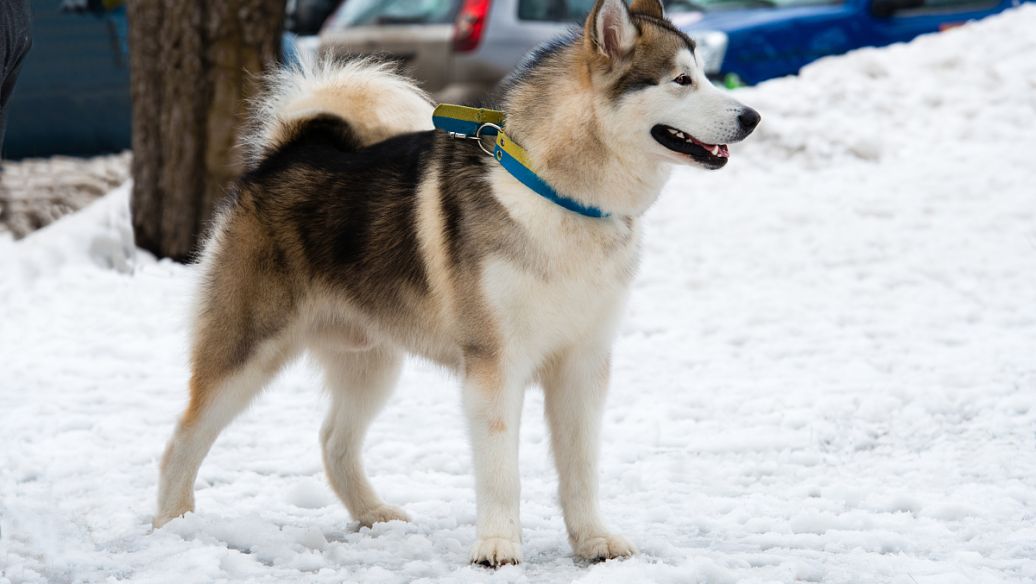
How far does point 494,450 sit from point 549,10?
686cm

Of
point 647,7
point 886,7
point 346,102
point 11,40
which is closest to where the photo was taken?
point 11,40

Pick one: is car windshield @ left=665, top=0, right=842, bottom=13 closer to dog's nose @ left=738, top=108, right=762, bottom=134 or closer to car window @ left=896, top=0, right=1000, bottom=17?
car window @ left=896, top=0, right=1000, bottom=17

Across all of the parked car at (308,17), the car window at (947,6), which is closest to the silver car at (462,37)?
the parked car at (308,17)

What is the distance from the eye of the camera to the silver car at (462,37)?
950 centimetres

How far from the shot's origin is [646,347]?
21.0ft

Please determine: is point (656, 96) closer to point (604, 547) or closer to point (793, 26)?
point (604, 547)

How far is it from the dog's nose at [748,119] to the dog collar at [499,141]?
1.44 feet

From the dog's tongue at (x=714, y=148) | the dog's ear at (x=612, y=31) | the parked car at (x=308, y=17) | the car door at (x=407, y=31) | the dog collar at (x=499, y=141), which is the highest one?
the dog's ear at (x=612, y=31)

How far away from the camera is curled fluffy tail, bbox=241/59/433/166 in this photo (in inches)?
164

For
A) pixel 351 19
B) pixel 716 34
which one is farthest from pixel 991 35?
pixel 351 19

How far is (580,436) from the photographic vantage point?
11.9ft

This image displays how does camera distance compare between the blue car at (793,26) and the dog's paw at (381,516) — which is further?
the blue car at (793,26)

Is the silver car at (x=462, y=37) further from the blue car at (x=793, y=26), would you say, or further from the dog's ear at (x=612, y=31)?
the dog's ear at (x=612, y=31)

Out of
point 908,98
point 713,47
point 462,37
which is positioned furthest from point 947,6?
point 462,37
